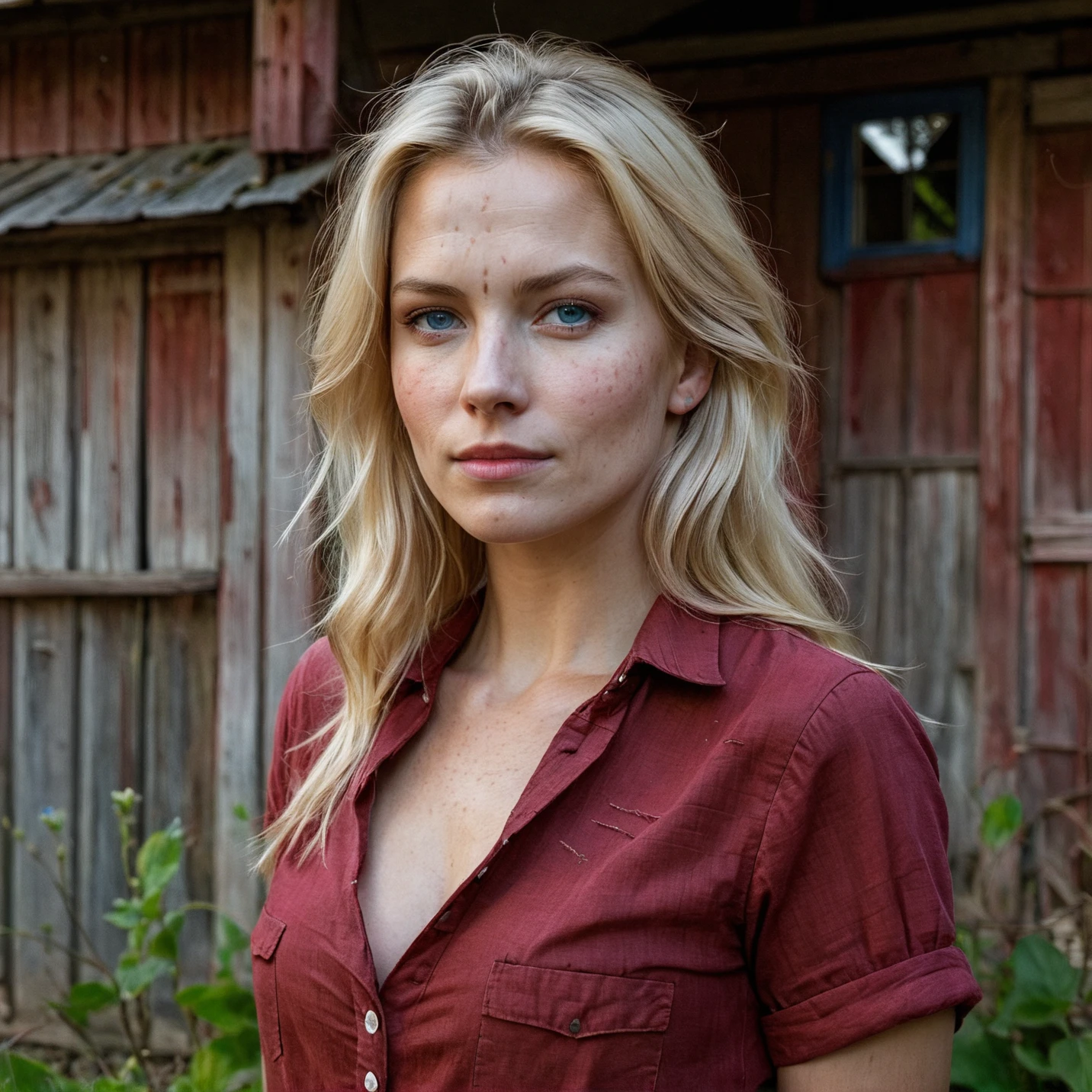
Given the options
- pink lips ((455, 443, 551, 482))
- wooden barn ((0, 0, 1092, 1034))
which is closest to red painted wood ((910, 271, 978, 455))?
wooden barn ((0, 0, 1092, 1034))

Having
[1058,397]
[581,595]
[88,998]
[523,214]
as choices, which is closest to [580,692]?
[581,595]

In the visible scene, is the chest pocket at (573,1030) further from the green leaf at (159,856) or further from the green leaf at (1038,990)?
the green leaf at (159,856)

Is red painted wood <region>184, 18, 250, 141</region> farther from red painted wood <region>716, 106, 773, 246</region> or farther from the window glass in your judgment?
the window glass

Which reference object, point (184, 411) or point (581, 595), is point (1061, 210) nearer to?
point (184, 411)

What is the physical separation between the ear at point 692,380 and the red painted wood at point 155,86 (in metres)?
3.10

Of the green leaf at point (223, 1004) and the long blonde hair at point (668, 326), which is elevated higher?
the long blonde hair at point (668, 326)

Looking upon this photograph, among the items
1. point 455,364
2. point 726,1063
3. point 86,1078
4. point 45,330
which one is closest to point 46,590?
point 45,330

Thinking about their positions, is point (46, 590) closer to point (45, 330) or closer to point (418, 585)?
point (45, 330)

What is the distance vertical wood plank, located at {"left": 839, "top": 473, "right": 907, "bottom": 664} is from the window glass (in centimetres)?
94

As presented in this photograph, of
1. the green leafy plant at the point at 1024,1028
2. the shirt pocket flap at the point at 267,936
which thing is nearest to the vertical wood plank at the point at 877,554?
the green leafy plant at the point at 1024,1028

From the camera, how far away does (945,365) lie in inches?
186

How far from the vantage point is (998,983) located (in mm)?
3232

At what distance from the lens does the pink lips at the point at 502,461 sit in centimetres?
166

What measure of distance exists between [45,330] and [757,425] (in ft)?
10.9
